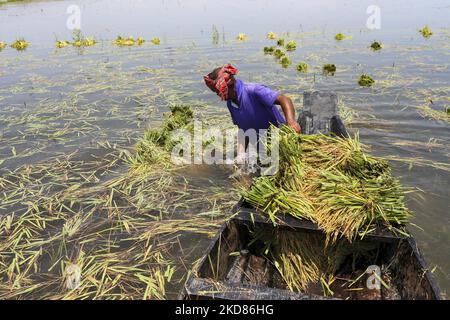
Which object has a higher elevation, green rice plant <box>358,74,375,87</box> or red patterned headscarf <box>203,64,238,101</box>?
red patterned headscarf <box>203,64,238,101</box>

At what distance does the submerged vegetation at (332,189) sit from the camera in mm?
3066

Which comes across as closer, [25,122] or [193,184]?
[193,184]

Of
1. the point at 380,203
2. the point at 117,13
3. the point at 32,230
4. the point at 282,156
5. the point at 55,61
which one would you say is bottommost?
the point at 32,230

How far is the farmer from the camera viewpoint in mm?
4648

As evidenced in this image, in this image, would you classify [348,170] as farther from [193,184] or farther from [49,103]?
[49,103]

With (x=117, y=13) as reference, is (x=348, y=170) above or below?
below

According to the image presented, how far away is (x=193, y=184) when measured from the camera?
5738 mm

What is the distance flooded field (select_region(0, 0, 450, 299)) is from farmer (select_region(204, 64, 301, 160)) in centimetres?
111

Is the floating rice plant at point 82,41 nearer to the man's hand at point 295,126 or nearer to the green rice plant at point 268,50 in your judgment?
the green rice plant at point 268,50

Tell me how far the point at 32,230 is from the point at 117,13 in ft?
88.2

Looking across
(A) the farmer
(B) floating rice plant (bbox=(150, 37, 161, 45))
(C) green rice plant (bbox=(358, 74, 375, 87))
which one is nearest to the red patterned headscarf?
(A) the farmer

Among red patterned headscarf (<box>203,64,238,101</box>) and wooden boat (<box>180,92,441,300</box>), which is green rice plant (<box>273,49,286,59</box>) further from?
wooden boat (<box>180,92,441,300</box>)

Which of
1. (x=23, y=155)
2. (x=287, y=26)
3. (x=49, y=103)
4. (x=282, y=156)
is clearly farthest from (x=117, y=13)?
(x=282, y=156)
